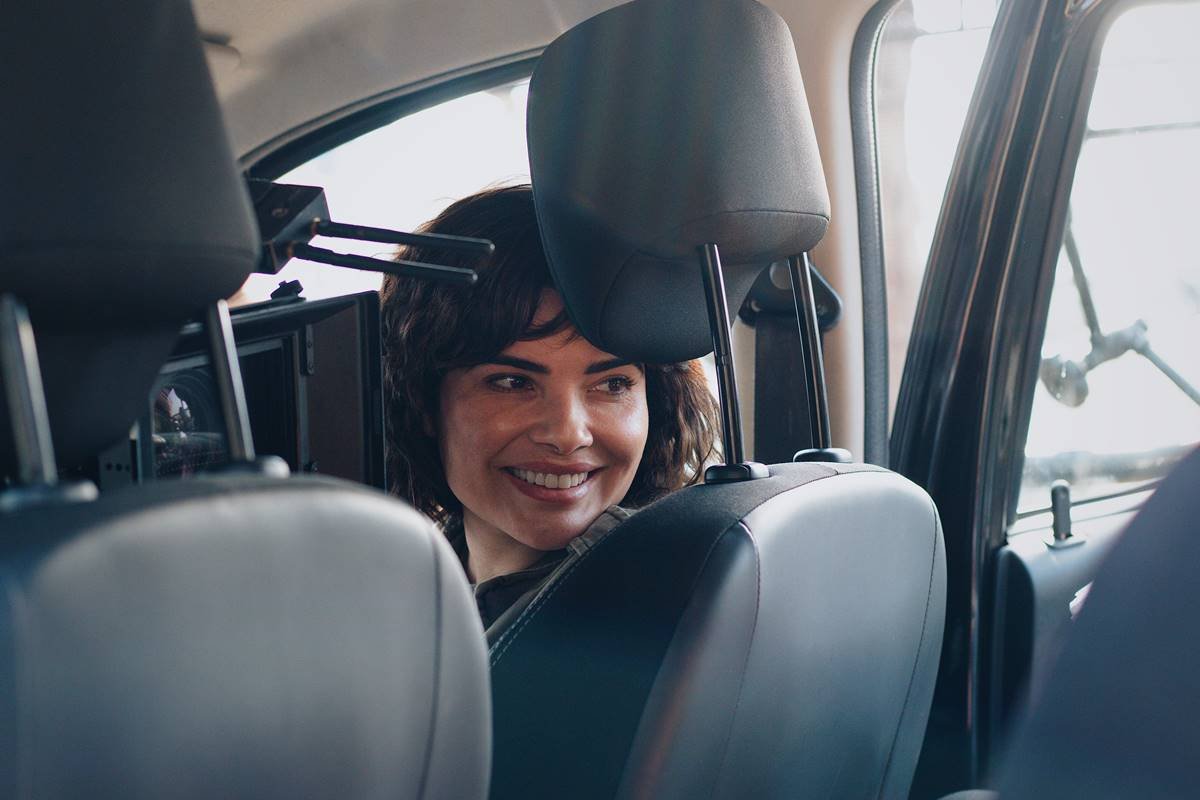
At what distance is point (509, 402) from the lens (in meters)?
1.71

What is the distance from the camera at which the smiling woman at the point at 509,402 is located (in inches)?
64.6

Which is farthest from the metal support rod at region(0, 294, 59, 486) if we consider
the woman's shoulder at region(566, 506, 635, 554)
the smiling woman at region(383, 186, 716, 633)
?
the smiling woman at region(383, 186, 716, 633)

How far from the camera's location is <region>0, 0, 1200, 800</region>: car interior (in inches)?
24.6

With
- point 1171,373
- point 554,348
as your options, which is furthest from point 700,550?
point 1171,373

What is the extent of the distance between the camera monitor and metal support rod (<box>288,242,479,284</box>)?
67mm

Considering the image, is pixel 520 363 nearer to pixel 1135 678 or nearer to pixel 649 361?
pixel 649 361

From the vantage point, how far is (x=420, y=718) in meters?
0.77

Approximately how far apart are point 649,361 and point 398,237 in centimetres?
27

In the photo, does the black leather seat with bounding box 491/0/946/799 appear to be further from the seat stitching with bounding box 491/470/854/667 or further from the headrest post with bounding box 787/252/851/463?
the headrest post with bounding box 787/252/851/463

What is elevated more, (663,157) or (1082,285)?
(663,157)

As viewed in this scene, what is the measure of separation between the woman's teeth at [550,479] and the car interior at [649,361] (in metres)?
0.28

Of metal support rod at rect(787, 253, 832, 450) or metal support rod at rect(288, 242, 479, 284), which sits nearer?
metal support rod at rect(288, 242, 479, 284)

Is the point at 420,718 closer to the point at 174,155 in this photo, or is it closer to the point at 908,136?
the point at 174,155

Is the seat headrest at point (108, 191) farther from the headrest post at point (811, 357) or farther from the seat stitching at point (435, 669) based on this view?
the headrest post at point (811, 357)
